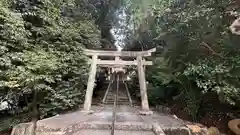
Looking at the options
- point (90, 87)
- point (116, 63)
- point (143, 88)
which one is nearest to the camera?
point (90, 87)

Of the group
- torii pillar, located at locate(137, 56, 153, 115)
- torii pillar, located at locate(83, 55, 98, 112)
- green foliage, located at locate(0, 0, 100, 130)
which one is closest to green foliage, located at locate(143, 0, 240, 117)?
torii pillar, located at locate(137, 56, 153, 115)

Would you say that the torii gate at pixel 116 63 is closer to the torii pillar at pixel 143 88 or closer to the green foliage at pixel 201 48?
the torii pillar at pixel 143 88

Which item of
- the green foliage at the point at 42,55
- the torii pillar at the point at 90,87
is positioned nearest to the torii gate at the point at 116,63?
the torii pillar at the point at 90,87

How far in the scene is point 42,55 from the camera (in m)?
7.62

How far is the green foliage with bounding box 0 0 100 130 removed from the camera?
22.8ft

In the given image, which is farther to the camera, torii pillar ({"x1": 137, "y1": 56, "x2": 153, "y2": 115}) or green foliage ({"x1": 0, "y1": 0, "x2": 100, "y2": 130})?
torii pillar ({"x1": 137, "y1": 56, "x2": 153, "y2": 115})

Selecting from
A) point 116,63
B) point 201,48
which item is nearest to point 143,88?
point 116,63

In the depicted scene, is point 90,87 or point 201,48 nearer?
point 201,48

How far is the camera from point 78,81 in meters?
9.89

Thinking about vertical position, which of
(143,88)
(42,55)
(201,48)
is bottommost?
(143,88)

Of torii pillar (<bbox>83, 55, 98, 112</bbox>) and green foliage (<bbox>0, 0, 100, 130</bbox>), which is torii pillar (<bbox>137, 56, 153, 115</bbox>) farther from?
green foliage (<bbox>0, 0, 100, 130</bbox>)

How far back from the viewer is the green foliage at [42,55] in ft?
22.8

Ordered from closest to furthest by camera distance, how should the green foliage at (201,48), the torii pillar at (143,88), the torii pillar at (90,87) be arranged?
the green foliage at (201,48)
the torii pillar at (90,87)
the torii pillar at (143,88)

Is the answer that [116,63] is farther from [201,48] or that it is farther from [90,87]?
[201,48]
